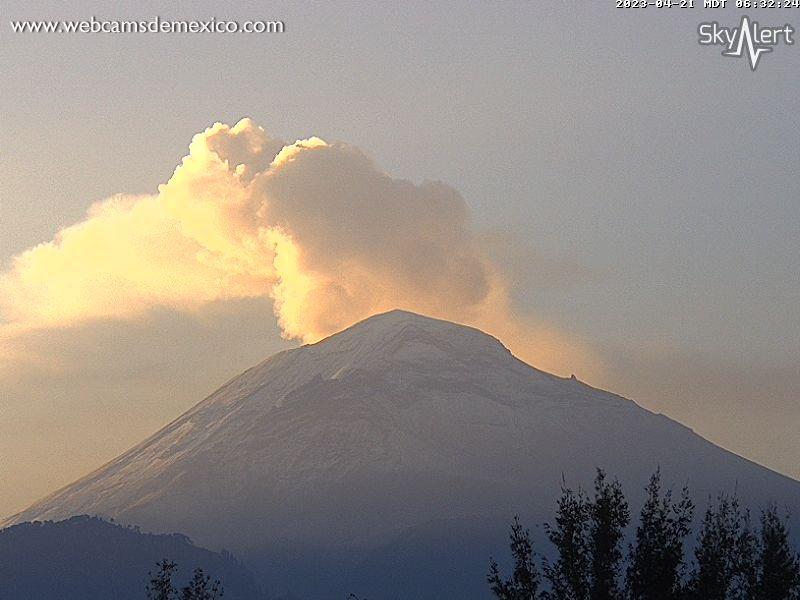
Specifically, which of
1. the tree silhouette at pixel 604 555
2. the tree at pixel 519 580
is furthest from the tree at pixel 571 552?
the tree at pixel 519 580

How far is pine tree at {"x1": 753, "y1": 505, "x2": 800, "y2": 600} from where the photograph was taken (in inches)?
3031

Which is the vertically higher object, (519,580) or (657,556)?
(657,556)

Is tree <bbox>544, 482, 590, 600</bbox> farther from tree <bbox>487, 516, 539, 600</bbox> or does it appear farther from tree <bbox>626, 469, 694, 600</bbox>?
tree <bbox>626, 469, 694, 600</bbox>

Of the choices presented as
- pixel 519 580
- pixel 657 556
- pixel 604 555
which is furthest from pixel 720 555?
pixel 519 580

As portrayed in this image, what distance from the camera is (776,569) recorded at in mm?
78125

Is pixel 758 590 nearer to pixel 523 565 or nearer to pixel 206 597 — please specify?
pixel 523 565

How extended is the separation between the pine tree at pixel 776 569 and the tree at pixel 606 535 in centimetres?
1581

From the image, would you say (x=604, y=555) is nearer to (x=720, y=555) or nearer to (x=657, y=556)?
(x=657, y=556)

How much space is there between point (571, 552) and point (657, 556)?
3970mm

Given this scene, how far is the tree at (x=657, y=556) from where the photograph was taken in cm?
6378

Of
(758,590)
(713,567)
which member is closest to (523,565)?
(713,567)

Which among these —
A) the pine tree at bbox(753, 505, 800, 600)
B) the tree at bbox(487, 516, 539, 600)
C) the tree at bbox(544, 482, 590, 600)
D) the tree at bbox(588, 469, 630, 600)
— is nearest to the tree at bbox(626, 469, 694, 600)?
the tree at bbox(588, 469, 630, 600)

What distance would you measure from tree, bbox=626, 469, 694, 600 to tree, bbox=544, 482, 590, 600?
7.57 feet

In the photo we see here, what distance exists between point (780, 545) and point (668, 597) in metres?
18.8
